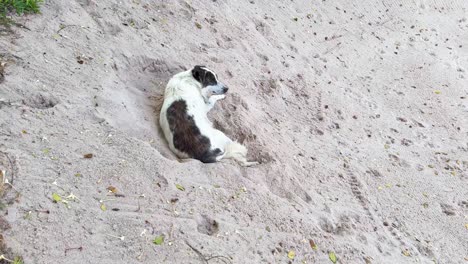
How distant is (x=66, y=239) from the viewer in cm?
302

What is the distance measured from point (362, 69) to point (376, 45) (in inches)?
33.5

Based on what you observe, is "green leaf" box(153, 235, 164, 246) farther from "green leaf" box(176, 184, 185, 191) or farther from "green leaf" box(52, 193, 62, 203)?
"green leaf" box(52, 193, 62, 203)

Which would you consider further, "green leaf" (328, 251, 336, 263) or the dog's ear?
the dog's ear

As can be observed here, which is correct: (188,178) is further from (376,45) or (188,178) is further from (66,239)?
(376,45)

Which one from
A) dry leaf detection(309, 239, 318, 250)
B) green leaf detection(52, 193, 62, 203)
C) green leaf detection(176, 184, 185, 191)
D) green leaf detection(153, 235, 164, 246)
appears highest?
dry leaf detection(309, 239, 318, 250)

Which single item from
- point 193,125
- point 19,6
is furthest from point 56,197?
point 19,6

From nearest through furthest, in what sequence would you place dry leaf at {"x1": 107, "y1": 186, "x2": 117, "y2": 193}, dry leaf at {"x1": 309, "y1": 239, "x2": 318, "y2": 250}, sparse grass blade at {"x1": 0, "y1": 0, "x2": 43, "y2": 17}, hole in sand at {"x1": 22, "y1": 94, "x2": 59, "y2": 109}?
dry leaf at {"x1": 107, "y1": 186, "x2": 117, "y2": 193} < dry leaf at {"x1": 309, "y1": 239, "x2": 318, "y2": 250} < hole in sand at {"x1": 22, "y1": 94, "x2": 59, "y2": 109} < sparse grass blade at {"x1": 0, "y1": 0, "x2": 43, "y2": 17}

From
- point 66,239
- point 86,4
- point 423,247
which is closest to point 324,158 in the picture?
point 423,247

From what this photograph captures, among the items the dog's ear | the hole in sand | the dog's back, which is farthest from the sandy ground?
the dog's ear

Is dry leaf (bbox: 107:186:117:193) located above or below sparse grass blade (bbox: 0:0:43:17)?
below

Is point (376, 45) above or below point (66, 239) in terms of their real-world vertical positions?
above

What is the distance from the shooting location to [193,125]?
4363 millimetres

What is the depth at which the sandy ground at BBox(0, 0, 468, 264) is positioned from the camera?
132 inches

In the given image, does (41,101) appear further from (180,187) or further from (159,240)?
(159,240)
